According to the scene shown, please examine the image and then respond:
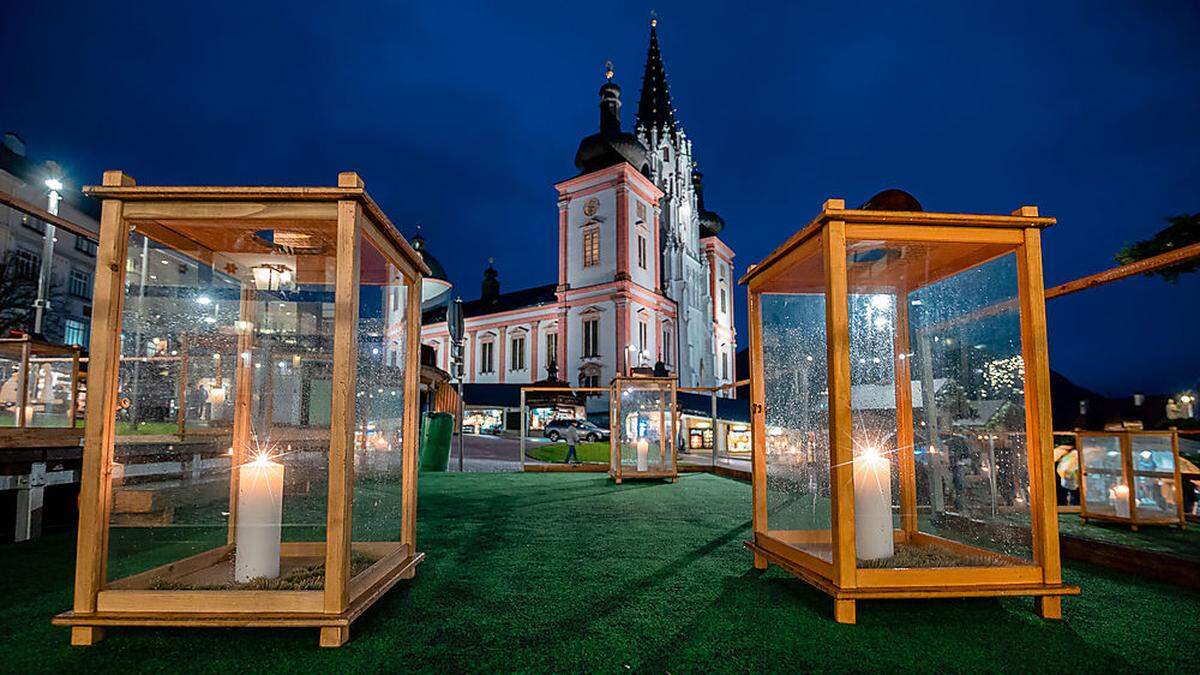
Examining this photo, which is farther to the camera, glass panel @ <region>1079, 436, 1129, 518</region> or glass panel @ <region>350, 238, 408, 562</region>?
glass panel @ <region>1079, 436, 1129, 518</region>

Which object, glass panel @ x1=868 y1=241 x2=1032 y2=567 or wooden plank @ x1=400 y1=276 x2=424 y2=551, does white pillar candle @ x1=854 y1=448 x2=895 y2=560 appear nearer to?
glass panel @ x1=868 y1=241 x2=1032 y2=567

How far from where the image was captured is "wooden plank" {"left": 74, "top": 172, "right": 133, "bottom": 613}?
7.78 feet

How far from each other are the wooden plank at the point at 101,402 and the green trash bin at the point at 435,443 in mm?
9717

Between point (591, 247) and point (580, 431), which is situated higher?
point (591, 247)

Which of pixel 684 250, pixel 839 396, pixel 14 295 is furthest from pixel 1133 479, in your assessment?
pixel 684 250

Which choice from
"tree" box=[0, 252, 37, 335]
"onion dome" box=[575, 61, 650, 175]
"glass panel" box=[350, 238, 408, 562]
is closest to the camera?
"glass panel" box=[350, 238, 408, 562]

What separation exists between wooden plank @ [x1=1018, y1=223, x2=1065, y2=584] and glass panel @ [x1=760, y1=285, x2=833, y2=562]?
0.89m

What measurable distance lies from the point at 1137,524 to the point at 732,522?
3261mm

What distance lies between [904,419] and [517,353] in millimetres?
37753

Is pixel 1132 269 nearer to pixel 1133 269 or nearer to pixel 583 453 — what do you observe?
pixel 1133 269

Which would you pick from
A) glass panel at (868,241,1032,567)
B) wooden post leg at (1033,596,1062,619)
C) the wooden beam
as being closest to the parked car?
glass panel at (868,241,1032,567)

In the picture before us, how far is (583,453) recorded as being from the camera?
15.9 metres

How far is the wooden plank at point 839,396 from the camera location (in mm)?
2756

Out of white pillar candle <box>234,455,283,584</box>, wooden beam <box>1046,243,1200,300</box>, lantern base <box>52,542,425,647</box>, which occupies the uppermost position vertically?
wooden beam <box>1046,243,1200,300</box>
